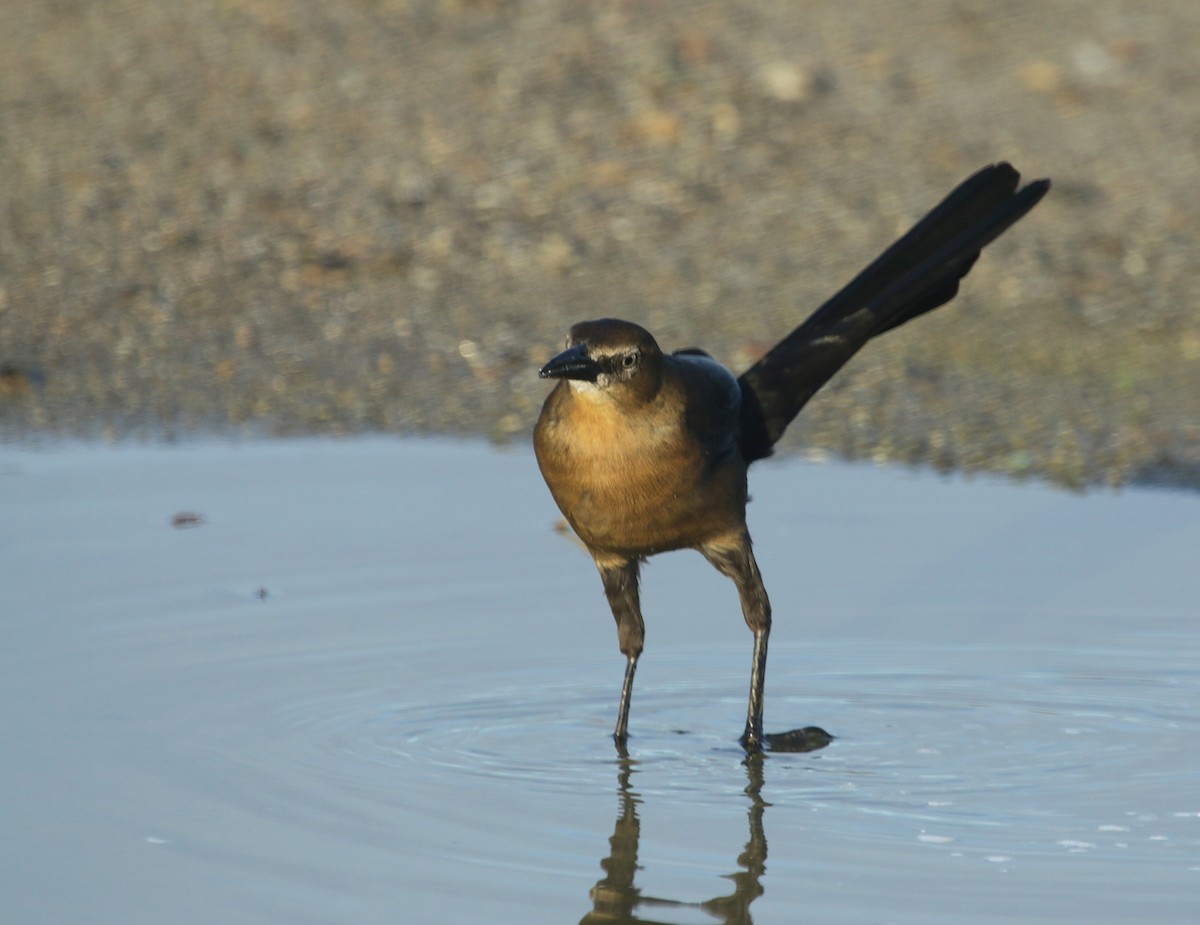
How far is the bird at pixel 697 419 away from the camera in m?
4.81

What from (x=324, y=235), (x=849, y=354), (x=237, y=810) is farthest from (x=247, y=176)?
(x=237, y=810)

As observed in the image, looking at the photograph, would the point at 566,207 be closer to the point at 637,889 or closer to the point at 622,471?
the point at 622,471

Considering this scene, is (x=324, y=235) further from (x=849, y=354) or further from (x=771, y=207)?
(x=849, y=354)

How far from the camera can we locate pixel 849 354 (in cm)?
565

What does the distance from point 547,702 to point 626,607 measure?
0.35m

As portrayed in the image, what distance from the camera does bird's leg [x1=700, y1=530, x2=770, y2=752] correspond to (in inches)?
203

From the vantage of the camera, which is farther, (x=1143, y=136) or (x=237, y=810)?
(x=1143, y=136)

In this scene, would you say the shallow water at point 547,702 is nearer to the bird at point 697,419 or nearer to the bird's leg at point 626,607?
the bird's leg at point 626,607

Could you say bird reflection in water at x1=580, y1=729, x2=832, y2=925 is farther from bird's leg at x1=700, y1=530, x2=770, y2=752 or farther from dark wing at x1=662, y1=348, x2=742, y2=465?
dark wing at x1=662, y1=348, x2=742, y2=465

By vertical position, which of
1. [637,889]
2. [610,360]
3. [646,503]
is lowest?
[637,889]

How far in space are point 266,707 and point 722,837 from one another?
144cm

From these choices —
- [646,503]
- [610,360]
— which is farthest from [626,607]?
[610,360]

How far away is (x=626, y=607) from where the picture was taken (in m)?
5.32

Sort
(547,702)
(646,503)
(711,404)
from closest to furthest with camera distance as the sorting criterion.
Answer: (646,503) < (711,404) < (547,702)
